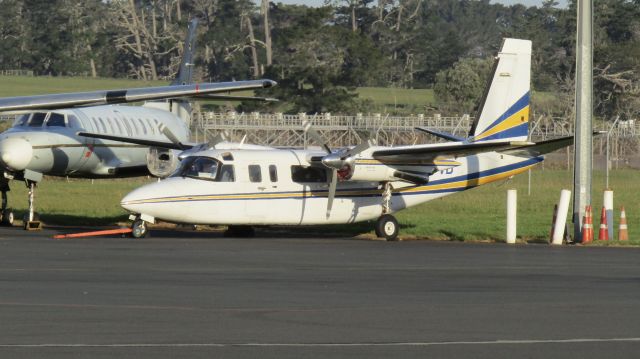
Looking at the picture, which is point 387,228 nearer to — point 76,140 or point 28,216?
point 76,140

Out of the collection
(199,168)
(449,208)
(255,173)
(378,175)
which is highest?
(199,168)

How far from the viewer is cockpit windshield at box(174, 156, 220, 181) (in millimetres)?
25031

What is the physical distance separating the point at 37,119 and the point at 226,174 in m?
5.92

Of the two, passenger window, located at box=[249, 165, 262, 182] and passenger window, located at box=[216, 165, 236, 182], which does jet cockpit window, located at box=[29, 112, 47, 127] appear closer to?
passenger window, located at box=[216, 165, 236, 182]

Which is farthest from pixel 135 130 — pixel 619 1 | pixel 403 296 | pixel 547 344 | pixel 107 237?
pixel 619 1

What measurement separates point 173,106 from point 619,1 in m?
107

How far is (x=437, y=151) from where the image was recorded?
25.5 meters

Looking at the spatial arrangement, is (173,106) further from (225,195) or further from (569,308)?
(569,308)

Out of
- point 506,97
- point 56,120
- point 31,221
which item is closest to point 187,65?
point 56,120

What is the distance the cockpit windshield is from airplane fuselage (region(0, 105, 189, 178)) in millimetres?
4303

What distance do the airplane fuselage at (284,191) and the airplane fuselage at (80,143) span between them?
4523 mm

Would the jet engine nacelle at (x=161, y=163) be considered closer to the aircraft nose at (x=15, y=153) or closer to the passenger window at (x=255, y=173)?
the aircraft nose at (x=15, y=153)

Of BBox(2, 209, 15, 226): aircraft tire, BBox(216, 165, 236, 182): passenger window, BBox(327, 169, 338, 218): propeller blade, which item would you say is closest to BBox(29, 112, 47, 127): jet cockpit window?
BBox(2, 209, 15, 226): aircraft tire

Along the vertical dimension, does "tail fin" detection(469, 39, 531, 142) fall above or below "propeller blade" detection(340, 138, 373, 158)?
above
